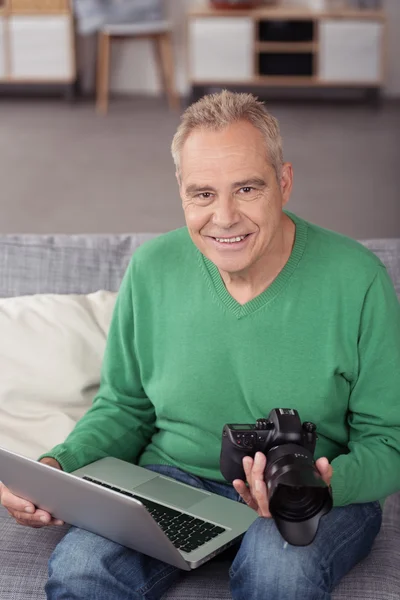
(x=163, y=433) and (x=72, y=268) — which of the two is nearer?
(x=163, y=433)

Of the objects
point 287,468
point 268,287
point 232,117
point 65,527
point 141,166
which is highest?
point 232,117

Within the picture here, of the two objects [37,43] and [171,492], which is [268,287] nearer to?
[171,492]

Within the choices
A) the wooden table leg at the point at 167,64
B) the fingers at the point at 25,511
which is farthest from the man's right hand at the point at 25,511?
the wooden table leg at the point at 167,64

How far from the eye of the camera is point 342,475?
1.53 meters

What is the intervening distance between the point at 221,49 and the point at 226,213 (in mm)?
6051

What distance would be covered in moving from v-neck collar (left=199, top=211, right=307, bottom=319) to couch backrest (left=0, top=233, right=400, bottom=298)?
1.43 feet

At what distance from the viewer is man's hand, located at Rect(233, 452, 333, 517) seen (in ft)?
4.47

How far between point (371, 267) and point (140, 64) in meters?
6.59

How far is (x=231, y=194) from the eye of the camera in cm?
159

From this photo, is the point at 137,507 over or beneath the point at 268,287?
beneath

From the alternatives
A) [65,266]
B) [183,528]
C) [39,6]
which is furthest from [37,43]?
[183,528]

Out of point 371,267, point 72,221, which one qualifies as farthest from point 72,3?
point 371,267

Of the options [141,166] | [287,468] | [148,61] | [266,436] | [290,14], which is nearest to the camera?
[287,468]

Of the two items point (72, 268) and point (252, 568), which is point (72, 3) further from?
point (252, 568)
